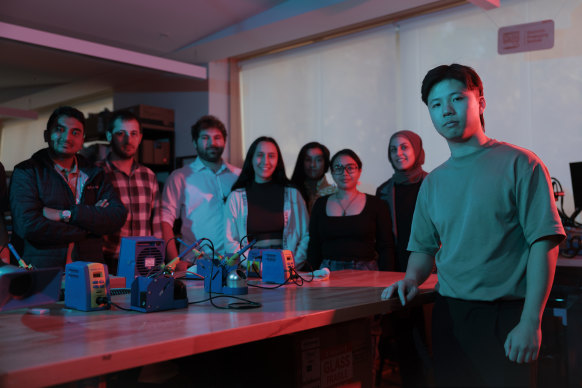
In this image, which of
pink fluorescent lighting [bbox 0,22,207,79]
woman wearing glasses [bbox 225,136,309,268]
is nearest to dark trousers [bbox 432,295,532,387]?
woman wearing glasses [bbox 225,136,309,268]

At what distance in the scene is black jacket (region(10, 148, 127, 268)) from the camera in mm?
2510

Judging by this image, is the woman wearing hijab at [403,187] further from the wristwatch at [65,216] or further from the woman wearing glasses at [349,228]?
the wristwatch at [65,216]

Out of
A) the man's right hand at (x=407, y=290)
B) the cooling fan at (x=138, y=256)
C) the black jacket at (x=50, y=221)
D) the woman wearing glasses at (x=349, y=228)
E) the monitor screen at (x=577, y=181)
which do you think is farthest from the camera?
the monitor screen at (x=577, y=181)

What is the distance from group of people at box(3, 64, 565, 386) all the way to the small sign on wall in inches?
51.5

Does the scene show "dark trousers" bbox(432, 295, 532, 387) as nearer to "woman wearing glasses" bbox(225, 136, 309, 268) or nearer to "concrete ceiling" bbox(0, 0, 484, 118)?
"woman wearing glasses" bbox(225, 136, 309, 268)

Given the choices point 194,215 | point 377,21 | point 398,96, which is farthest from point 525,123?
point 194,215

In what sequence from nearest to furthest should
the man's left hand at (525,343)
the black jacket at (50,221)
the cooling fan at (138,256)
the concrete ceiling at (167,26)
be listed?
the man's left hand at (525,343) → the cooling fan at (138,256) → the black jacket at (50,221) → the concrete ceiling at (167,26)

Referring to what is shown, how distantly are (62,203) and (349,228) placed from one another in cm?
160

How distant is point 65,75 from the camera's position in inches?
255

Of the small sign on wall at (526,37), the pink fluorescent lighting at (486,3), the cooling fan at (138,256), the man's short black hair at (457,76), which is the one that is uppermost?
the pink fluorescent lighting at (486,3)

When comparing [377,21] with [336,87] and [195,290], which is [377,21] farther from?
[195,290]

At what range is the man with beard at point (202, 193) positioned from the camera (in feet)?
10.6

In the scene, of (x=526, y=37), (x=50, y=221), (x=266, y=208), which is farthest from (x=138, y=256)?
(x=526, y=37)

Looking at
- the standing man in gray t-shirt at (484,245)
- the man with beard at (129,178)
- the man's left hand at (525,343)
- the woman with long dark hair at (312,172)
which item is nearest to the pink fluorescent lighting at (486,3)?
the woman with long dark hair at (312,172)
